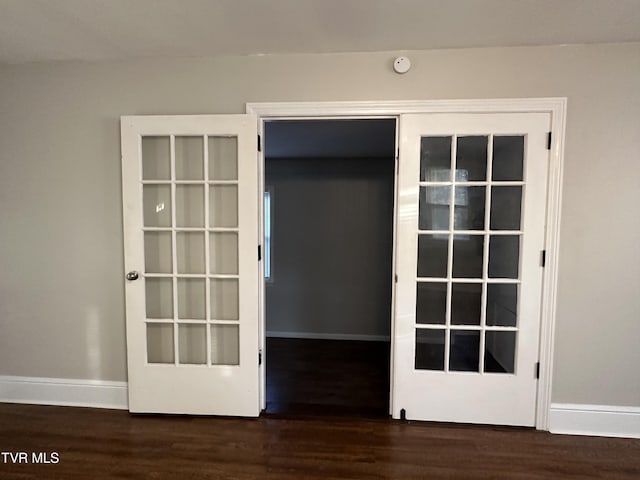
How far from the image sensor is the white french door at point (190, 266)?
2123 millimetres

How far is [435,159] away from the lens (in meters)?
2.08

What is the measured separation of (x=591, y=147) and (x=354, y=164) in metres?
2.41

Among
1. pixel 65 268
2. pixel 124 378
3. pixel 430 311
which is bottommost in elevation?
pixel 124 378

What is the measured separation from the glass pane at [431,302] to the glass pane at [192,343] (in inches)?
57.4

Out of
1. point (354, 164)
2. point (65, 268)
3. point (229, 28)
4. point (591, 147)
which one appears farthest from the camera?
point (354, 164)

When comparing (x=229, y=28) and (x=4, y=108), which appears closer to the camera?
(x=229, y=28)

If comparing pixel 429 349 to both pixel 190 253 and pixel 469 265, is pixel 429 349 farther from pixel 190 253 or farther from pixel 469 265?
pixel 190 253

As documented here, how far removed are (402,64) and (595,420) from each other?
8.29 ft

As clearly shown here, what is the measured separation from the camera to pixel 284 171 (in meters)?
4.14

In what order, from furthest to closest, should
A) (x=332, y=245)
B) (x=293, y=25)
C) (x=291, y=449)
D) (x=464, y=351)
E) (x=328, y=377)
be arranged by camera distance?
(x=332, y=245) < (x=328, y=377) < (x=464, y=351) < (x=291, y=449) < (x=293, y=25)

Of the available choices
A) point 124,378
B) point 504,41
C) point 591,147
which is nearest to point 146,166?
point 124,378

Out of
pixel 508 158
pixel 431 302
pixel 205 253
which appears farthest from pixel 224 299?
pixel 508 158

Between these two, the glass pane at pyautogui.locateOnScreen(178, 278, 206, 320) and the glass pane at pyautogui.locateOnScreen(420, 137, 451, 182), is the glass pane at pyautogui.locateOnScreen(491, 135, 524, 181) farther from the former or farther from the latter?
the glass pane at pyautogui.locateOnScreen(178, 278, 206, 320)

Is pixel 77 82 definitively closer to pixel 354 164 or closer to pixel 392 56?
pixel 392 56
